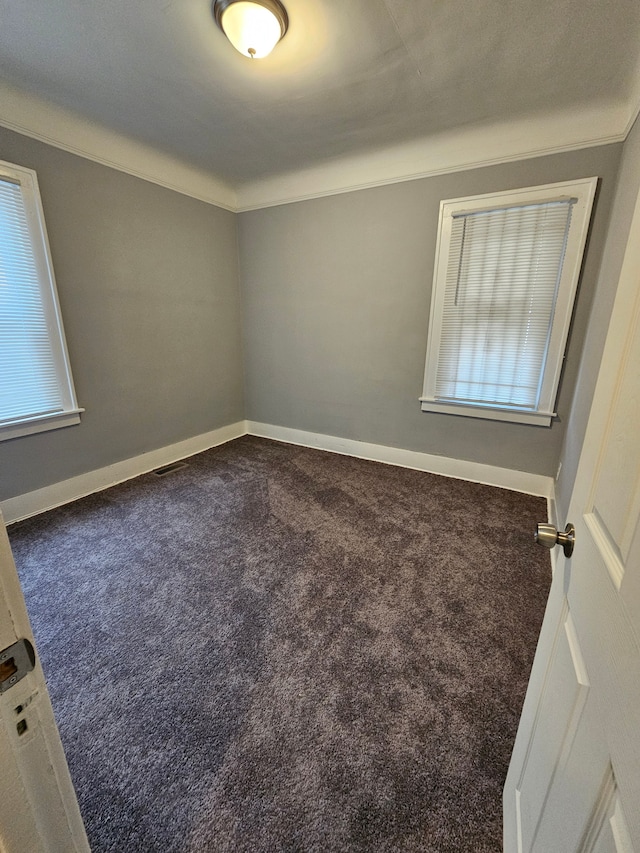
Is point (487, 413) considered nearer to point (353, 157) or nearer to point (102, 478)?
point (353, 157)

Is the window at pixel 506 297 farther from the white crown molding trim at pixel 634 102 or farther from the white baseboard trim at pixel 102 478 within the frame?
the white baseboard trim at pixel 102 478

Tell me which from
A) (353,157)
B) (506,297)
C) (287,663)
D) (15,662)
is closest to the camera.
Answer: (15,662)

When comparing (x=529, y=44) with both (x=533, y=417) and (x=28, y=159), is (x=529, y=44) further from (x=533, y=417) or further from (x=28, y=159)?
(x=28, y=159)

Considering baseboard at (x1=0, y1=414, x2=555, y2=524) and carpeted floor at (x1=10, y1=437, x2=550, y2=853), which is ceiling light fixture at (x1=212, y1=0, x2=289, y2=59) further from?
baseboard at (x1=0, y1=414, x2=555, y2=524)

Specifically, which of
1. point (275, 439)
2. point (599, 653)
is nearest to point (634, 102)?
point (599, 653)

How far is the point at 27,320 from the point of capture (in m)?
2.35

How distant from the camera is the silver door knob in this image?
28.4 inches

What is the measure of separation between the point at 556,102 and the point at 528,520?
2.71m

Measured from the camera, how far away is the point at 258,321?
12.7 feet

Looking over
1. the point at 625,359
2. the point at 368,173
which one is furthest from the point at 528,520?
the point at 368,173

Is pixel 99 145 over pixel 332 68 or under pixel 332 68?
under

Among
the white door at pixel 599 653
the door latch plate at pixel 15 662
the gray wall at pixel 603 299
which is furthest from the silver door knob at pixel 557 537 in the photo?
the gray wall at pixel 603 299

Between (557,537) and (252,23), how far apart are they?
7.64 ft

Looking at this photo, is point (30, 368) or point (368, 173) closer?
point (30, 368)
